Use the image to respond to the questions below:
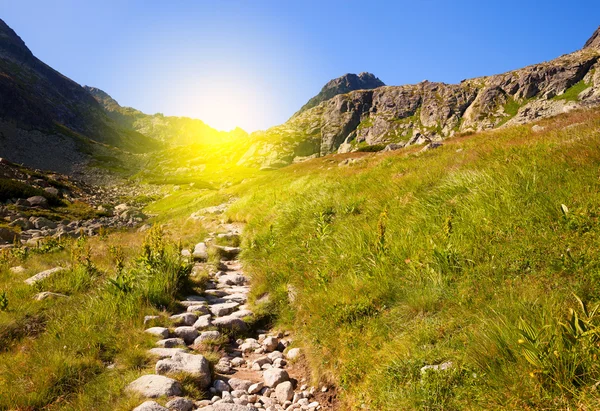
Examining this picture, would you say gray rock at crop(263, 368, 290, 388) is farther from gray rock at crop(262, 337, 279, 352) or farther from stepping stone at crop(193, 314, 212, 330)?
stepping stone at crop(193, 314, 212, 330)

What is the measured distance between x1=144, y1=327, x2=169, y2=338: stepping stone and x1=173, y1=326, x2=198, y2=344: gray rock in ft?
0.61

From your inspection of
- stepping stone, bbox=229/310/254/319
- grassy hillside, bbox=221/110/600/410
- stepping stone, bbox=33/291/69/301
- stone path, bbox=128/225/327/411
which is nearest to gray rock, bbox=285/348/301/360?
stone path, bbox=128/225/327/411

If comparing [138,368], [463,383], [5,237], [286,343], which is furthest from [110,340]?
[5,237]

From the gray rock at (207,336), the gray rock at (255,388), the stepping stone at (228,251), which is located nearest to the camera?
the gray rock at (255,388)

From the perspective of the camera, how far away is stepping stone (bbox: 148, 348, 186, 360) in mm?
4488

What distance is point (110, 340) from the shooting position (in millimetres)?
4824

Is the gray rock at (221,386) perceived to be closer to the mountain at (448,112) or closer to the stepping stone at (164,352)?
the stepping stone at (164,352)

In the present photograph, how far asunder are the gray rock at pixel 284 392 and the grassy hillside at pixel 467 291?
45 centimetres

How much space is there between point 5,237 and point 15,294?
14.6m

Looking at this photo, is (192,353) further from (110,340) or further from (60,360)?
(60,360)

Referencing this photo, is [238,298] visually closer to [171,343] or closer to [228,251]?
[171,343]

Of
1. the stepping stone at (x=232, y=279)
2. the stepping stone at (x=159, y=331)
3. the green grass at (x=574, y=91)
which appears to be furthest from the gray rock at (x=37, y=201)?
the green grass at (x=574, y=91)

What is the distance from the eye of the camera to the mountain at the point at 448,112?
151250 mm

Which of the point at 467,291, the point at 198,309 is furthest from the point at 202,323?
the point at 467,291
